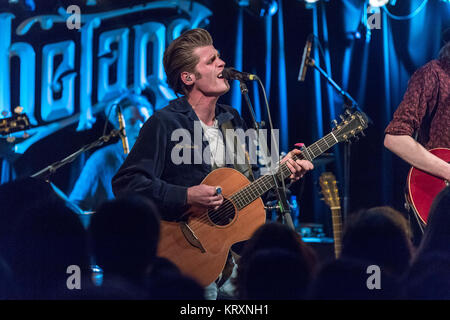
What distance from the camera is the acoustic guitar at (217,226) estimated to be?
2.23 meters

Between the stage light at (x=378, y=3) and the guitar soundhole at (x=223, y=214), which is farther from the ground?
the stage light at (x=378, y=3)

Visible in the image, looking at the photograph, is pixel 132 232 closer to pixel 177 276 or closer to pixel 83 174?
pixel 177 276

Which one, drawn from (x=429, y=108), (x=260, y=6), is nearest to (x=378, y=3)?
(x=260, y=6)

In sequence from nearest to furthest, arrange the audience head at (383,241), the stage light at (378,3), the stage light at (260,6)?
the audience head at (383,241)
the stage light at (378,3)
the stage light at (260,6)

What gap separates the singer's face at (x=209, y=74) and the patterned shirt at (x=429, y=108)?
1.03 m

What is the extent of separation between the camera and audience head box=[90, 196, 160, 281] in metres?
1.22

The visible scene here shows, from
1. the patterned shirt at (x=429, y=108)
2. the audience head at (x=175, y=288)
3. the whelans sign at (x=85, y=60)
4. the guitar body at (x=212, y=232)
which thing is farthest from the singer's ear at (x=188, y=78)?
the whelans sign at (x=85, y=60)

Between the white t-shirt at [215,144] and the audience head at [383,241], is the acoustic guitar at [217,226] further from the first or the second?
the audience head at [383,241]

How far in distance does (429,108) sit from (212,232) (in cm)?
150

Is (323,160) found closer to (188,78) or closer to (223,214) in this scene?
(188,78)

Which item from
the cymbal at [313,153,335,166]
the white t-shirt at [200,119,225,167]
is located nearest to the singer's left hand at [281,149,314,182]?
the white t-shirt at [200,119,225,167]

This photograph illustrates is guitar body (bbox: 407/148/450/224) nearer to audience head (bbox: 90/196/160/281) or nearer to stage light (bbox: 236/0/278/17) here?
audience head (bbox: 90/196/160/281)

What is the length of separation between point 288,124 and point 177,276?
4166mm
